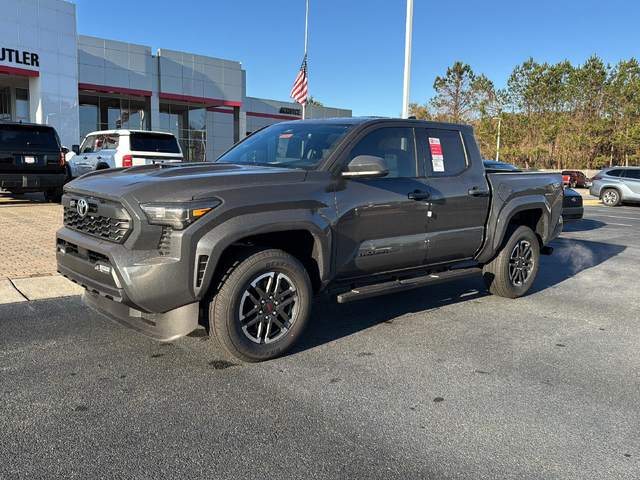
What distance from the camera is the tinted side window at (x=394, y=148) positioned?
16.2 feet

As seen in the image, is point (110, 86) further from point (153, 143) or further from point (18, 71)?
point (153, 143)

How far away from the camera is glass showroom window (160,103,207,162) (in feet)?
119

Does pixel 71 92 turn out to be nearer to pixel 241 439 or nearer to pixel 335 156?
pixel 335 156

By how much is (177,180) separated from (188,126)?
3484 cm

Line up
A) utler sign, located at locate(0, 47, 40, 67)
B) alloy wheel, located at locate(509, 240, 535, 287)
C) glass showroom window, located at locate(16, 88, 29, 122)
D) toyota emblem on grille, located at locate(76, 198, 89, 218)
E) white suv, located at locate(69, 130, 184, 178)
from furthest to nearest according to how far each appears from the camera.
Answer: glass showroom window, located at locate(16, 88, 29, 122) < utler sign, located at locate(0, 47, 40, 67) < white suv, located at locate(69, 130, 184, 178) < alloy wheel, located at locate(509, 240, 535, 287) < toyota emblem on grille, located at locate(76, 198, 89, 218)

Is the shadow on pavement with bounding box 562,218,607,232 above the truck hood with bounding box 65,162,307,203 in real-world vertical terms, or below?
below

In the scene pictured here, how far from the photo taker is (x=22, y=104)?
29.7 m

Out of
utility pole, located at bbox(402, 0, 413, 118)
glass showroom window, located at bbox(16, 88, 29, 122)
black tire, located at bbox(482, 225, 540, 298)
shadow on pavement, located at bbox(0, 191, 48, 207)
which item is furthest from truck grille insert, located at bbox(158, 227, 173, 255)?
glass showroom window, located at bbox(16, 88, 29, 122)

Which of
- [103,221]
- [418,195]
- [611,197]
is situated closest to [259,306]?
[103,221]

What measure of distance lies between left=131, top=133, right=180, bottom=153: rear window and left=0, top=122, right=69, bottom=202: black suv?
6.08 ft

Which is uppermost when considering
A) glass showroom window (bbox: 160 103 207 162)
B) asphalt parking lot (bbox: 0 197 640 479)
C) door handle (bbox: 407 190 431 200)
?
glass showroom window (bbox: 160 103 207 162)

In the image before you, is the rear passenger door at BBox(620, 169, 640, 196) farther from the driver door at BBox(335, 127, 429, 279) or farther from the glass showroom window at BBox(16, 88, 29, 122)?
the glass showroom window at BBox(16, 88, 29, 122)

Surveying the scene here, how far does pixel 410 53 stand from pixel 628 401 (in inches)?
528

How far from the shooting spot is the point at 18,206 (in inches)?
557
